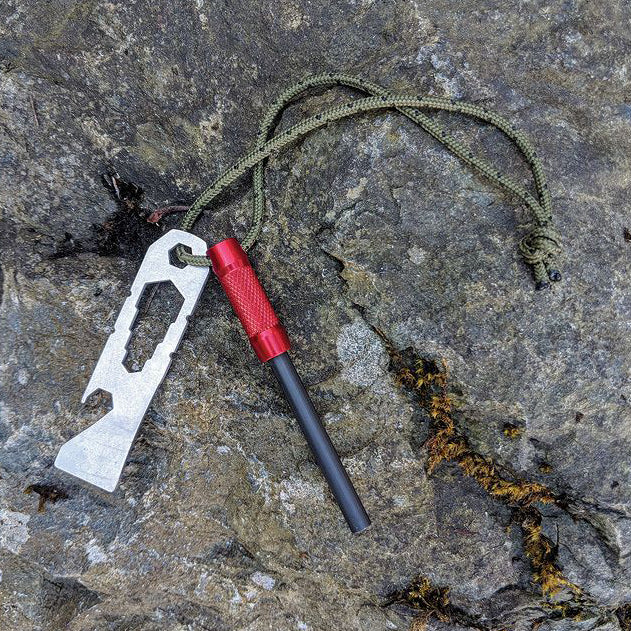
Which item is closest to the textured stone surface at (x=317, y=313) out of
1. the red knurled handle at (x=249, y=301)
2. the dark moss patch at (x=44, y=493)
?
the dark moss patch at (x=44, y=493)

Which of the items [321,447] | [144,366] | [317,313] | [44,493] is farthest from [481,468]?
[44,493]

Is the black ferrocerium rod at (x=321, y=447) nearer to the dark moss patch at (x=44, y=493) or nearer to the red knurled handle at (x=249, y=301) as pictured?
the red knurled handle at (x=249, y=301)

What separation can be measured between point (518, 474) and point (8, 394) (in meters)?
2.39

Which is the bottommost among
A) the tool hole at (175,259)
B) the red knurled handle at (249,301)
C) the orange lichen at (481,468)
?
the orange lichen at (481,468)

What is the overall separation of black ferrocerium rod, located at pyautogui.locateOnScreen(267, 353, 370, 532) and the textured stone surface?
5.7 inches

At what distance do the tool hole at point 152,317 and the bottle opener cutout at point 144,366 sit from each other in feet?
0.18

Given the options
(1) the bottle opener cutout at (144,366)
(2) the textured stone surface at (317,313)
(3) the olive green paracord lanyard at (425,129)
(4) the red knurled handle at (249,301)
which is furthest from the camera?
(1) the bottle opener cutout at (144,366)

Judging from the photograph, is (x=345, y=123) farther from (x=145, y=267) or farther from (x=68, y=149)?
(x=68, y=149)

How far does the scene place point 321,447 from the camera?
2229 millimetres

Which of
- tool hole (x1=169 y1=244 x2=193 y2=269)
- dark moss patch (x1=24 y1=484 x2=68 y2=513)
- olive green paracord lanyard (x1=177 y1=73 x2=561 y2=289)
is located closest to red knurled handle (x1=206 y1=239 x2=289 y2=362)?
olive green paracord lanyard (x1=177 y1=73 x2=561 y2=289)

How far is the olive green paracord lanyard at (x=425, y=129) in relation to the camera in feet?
6.55

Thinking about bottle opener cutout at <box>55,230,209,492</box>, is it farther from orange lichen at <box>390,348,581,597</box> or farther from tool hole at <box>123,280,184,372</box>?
orange lichen at <box>390,348,581,597</box>

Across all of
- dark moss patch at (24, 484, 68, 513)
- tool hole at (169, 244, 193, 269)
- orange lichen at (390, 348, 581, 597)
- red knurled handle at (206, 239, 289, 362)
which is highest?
tool hole at (169, 244, 193, 269)

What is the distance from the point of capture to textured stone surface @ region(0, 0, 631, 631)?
6.89 feet
